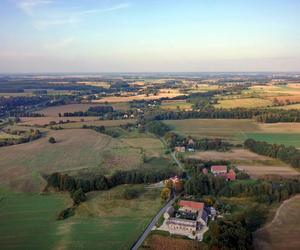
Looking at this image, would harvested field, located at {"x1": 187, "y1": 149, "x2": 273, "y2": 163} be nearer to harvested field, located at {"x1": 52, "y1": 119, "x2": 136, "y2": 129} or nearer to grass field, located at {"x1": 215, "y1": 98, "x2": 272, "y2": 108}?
harvested field, located at {"x1": 52, "y1": 119, "x2": 136, "y2": 129}

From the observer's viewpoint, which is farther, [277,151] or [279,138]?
[279,138]

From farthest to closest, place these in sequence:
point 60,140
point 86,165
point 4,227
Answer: point 60,140 → point 86,165 → point 4,227

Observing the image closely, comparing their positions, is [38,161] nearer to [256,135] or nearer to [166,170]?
[166,170]

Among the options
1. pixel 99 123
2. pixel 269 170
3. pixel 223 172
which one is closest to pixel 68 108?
pixel 99 123

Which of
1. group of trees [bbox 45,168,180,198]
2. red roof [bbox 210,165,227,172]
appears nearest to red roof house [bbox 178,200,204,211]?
group of trees [bbox 45,168,180,198]

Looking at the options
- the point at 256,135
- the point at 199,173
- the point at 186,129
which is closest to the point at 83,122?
the point at 186,129

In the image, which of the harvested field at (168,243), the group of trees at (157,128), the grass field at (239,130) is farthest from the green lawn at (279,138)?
the harvested field at (168,243)

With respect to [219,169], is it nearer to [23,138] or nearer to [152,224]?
[152,224]
